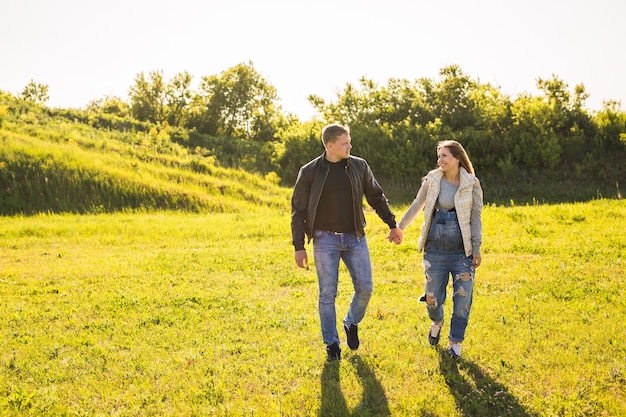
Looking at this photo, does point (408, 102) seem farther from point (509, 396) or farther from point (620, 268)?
point (509, 396)

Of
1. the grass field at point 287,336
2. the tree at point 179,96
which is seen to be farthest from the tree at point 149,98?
the grass field at point 287,336

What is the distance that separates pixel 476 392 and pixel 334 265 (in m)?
1.95

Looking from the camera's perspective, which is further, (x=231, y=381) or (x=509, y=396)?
(x=231, y=381)

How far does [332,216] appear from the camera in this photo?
5.99 metres

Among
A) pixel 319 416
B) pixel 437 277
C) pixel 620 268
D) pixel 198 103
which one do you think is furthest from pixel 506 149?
pixel 198 103

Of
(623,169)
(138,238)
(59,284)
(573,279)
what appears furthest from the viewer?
(623,169)

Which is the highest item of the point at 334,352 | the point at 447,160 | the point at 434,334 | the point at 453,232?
the point at 447,160

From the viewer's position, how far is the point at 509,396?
5281mm

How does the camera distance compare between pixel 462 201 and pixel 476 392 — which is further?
pixel 462 201

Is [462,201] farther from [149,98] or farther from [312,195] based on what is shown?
[149,98]

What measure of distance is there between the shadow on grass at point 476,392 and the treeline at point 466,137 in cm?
1778

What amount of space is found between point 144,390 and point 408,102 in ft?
82.1

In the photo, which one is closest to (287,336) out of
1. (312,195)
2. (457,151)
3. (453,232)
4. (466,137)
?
(312,195)

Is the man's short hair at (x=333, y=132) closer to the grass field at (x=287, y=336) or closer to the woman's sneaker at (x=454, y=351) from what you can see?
the grass field at (x=287, y=336)
